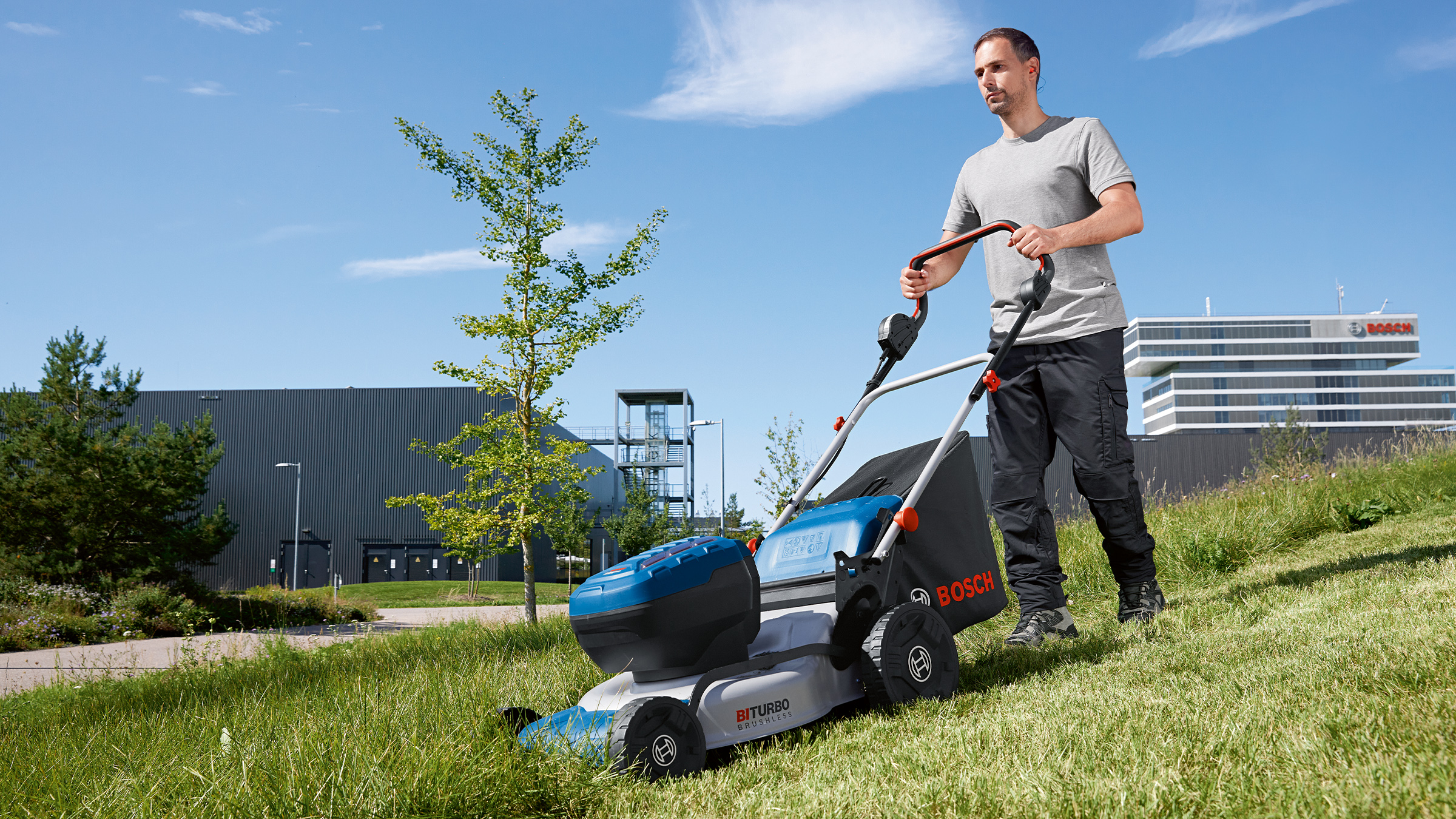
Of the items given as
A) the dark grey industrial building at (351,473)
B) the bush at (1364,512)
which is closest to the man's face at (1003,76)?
the bush at (1364,512)

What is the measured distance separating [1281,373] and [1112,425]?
12619 cm

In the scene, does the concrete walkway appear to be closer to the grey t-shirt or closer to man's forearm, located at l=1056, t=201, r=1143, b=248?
the grey t-shirt

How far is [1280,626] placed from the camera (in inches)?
119

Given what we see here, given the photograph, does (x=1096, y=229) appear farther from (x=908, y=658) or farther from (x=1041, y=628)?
(x=908, y=658)

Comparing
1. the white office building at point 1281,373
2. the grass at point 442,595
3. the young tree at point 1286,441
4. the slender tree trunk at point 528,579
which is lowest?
the grass at point 442,595

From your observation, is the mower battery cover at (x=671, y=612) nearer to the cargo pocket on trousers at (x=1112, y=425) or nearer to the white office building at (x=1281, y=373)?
the cargo pocket on trousers at (x=1112, y=425)

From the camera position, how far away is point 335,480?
39.2m

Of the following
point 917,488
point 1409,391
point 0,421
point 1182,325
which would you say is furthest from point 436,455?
point 1409,391

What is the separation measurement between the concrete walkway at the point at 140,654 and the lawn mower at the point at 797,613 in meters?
4.40

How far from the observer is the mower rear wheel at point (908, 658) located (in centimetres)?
249

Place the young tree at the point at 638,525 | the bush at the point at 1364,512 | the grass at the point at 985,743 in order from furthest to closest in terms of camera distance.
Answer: the young tree at the point at 638,525
the bush at the point at 1364,512
the grass at the point at 985,743

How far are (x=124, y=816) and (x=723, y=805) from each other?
1.23 m

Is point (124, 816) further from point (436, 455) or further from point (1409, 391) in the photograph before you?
point (1409, 391)

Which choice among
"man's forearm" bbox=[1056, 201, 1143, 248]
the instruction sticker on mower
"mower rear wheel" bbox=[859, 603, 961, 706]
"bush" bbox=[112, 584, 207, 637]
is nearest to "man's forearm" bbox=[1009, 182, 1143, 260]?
"man's forearm" bbox=[1056, 201, 1143, 248]
